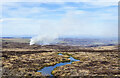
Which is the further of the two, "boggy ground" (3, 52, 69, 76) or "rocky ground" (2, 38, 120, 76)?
"rocky ground" (2, 38, 120, 76)

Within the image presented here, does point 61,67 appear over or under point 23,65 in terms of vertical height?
under

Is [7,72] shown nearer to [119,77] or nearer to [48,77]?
[48,77]

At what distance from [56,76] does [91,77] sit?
45.5ft

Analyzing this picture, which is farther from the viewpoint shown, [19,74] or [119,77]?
[19,74]

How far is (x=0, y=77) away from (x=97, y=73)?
38996 millimetres

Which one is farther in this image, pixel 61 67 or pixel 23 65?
pixel 23 65

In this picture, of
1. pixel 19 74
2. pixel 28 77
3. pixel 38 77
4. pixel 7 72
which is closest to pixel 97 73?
pixel 38 77

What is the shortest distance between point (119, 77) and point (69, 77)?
61.8ft

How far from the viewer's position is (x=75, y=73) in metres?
54.8

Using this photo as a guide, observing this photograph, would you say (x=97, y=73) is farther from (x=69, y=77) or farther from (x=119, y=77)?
(x=69, y=77)

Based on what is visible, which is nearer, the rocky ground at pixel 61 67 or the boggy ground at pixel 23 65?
the boggy ground at pixel 23 65

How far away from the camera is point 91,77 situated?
166 ft

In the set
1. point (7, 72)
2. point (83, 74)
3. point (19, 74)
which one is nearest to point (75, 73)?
point (83, 74)

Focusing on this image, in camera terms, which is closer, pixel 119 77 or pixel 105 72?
pixel 119 77
